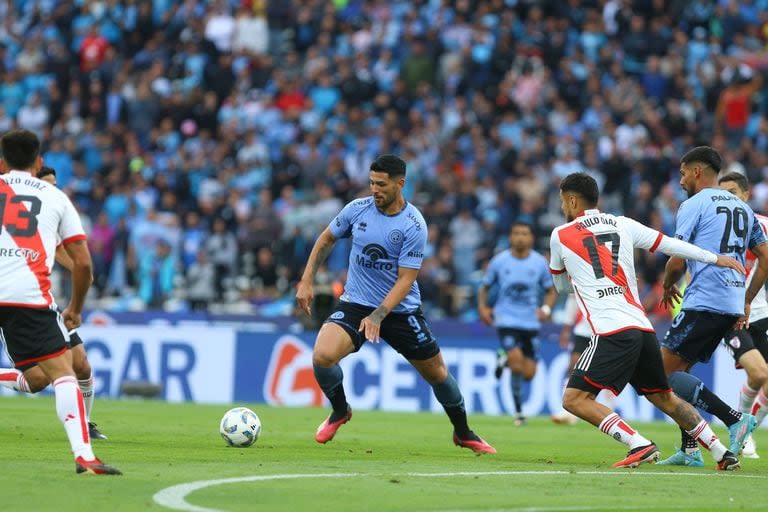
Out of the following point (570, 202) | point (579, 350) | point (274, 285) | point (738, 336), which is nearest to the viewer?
point (570, 202)

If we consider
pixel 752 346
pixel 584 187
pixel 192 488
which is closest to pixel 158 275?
pixel 752 346

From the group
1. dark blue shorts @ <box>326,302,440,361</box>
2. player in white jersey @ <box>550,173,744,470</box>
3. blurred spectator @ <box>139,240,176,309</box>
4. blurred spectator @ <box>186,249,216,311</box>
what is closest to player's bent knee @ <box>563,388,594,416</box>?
player in white jersey @ <box>550,173,744,470</box>

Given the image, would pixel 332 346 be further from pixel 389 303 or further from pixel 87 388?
pixel 87 388

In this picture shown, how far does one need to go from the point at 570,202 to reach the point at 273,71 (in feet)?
69.9

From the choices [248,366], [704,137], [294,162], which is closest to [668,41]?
[704,137]

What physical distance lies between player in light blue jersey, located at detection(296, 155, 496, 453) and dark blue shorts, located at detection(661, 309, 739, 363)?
208 centimetres

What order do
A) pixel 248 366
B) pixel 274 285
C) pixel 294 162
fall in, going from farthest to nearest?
pixel 294 162, pixel 274 285, pixel 248 366

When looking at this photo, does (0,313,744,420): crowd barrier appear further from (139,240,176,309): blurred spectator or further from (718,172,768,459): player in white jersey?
(718,172,768,459): player in white jersey

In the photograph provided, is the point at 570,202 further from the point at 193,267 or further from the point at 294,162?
the point at 294,162

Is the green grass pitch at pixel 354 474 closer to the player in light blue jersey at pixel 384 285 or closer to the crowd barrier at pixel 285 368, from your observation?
the player in light blue jersey at pixel 384 285

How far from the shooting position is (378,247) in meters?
12.7

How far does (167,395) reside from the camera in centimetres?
2414

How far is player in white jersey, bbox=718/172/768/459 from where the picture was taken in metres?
12.6

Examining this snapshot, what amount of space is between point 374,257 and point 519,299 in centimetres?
775
